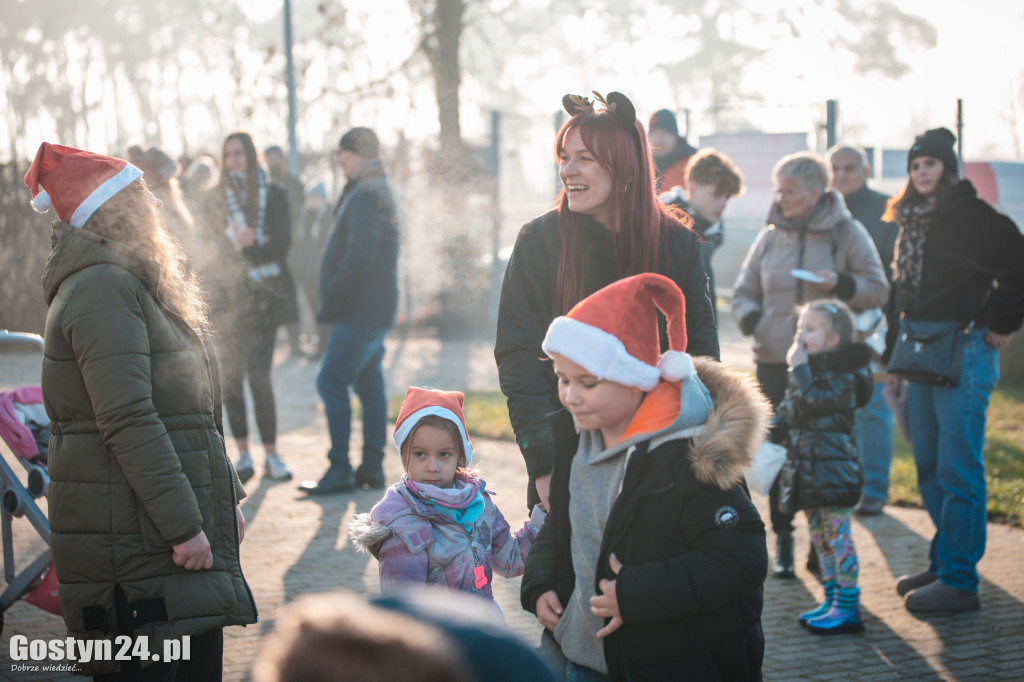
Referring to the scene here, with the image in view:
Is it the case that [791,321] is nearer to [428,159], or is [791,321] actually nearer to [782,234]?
[782,234]

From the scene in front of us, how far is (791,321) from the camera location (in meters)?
5.63

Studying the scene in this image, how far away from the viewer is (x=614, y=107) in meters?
3.26

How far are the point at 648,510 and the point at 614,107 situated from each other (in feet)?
4.62

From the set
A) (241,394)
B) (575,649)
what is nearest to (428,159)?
(241,394)

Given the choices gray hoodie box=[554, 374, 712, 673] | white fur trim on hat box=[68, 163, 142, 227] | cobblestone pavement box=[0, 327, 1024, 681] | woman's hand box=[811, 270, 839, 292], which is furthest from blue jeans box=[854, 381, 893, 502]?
white fur trim on hat box=[68, 163, 142, 227]

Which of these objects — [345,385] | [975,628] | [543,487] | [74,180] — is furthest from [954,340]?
[74,180]

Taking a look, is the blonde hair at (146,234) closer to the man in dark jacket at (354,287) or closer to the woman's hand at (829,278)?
the woman's hand at (829,278)

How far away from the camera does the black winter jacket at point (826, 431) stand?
4.80 meters

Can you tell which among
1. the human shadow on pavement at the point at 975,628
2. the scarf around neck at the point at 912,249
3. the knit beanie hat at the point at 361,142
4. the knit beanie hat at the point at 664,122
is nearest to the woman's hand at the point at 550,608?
the human shadow on pavement at the point at 975,628

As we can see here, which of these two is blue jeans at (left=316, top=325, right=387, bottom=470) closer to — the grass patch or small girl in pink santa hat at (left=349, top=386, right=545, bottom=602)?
the grass patch

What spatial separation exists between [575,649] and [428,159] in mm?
14118

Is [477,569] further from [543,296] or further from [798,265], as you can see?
[798,265]

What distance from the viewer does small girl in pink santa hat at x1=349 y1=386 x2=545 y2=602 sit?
119 inches

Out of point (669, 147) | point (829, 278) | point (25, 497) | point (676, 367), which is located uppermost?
point (669, 147)
